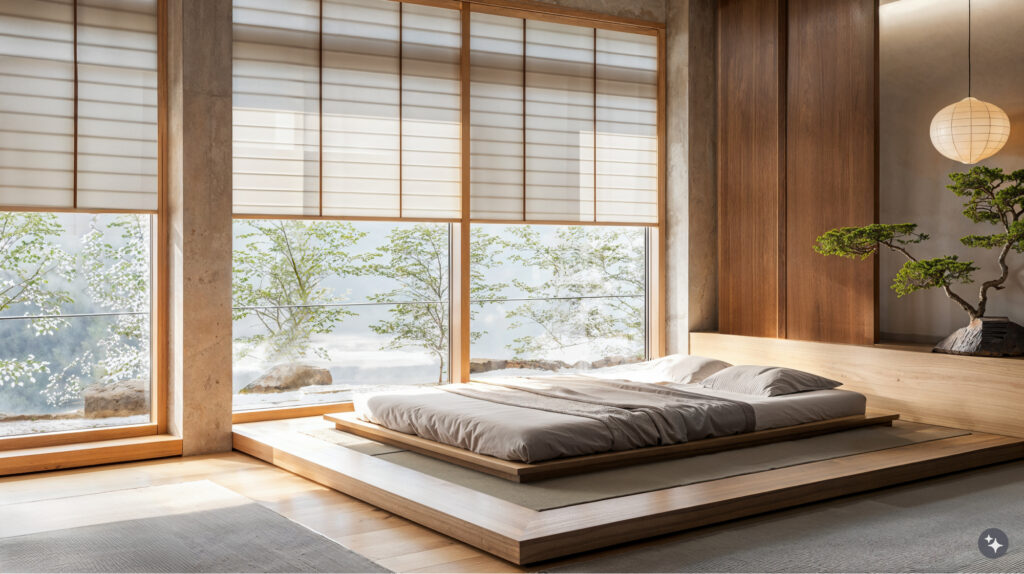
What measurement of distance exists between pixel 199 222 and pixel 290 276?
2.19 meters

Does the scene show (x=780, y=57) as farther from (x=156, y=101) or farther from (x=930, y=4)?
(x=156, y=101)

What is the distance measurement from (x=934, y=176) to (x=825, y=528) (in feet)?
10.6

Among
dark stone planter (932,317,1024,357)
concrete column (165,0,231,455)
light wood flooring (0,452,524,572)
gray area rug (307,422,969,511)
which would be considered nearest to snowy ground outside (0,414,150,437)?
concrete column (165,0,231,455)

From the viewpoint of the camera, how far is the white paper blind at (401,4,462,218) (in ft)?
19.0

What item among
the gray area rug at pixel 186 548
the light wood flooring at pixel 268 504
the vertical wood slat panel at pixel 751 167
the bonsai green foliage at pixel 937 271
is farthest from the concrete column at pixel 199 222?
the bonsai green foliage at pixel 937 271

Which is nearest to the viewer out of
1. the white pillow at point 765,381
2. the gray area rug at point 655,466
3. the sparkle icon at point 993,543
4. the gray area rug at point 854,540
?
the gray area rug at point 854,540

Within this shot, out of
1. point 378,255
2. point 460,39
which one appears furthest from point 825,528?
point 378,255

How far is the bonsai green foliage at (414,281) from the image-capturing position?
7.49m

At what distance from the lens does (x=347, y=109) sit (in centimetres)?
556

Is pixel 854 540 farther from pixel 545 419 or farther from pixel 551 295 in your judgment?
pixel 551 295

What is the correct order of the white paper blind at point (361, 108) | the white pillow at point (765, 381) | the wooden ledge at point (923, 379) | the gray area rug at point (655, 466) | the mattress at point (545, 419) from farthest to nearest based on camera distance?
1. the white paper blind at point (361, 108)
2. the white pillow at point (765, 381)
3. the wooden ledge at point (923, 379)
4. the mattress at point (545, 419)
5. the gray area rug at point (655, 466)

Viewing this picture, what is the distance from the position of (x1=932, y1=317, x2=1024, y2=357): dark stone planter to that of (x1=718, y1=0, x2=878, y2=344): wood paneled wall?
0.68 meters

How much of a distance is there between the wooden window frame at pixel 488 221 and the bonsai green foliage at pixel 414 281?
4.62 feet

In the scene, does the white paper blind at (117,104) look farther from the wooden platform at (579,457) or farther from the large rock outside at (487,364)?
the large rock outside at (487,364)
